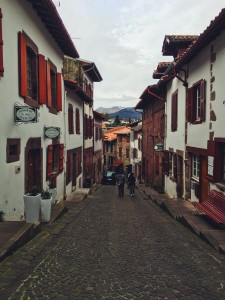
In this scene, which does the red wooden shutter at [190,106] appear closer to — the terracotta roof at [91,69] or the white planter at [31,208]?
the white planter at [31,208]

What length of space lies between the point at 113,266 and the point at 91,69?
19863 millimetres

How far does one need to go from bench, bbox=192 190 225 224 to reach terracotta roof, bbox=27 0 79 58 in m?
6.71

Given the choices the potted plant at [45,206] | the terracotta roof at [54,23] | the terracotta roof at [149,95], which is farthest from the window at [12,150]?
the terracotta roof at [149,95]

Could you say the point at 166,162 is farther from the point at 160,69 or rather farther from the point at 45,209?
the point at 45,209

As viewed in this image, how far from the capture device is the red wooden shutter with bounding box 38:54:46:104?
10.3 m

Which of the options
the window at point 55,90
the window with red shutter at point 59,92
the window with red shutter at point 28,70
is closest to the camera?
the window with red shutter at point 28,70

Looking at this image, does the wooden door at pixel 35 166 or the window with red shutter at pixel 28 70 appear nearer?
the window with red shutter at pixel 28 70

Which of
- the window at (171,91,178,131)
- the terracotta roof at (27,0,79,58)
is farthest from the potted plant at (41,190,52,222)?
the window at (171,91,178,131)

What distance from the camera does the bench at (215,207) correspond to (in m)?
7.79

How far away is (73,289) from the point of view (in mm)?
4594

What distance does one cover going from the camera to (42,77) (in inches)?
415

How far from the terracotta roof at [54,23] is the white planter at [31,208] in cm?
506

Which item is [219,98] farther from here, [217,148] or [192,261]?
[192,261]

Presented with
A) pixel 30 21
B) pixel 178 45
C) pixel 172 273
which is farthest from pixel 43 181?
pixel 178 45
